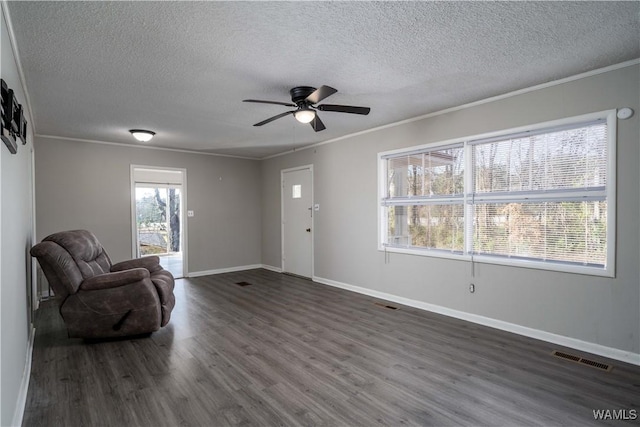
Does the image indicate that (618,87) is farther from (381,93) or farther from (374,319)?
A: (374,319)

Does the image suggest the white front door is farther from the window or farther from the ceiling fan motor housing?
the ceiling fan motor housing

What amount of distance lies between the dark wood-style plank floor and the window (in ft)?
2.85

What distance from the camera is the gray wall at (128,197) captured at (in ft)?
16.2

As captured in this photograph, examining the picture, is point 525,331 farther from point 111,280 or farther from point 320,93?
point 111,280

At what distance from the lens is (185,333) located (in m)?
3.43

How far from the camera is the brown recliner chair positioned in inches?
119

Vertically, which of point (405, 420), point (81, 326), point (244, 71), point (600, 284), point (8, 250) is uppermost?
point (244, 71)

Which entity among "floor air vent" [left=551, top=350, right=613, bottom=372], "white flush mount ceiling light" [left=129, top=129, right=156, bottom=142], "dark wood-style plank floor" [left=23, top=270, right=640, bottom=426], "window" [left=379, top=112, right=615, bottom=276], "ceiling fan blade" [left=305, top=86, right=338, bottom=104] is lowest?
"dark wood-style plank floor" [left=23, top=270, right=640, bottom=426]

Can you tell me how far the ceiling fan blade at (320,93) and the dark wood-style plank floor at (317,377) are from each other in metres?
2.24

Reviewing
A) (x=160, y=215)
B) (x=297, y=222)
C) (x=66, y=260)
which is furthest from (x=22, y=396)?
(x=160, y=215)

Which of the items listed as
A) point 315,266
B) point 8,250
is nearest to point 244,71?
point 8,250

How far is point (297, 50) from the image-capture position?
7.78 ft

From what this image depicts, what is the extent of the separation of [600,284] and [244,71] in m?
3.54

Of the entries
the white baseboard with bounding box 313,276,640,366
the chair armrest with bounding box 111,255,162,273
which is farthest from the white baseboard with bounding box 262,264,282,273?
the chair armrest with bounding box 111,255,162,273
